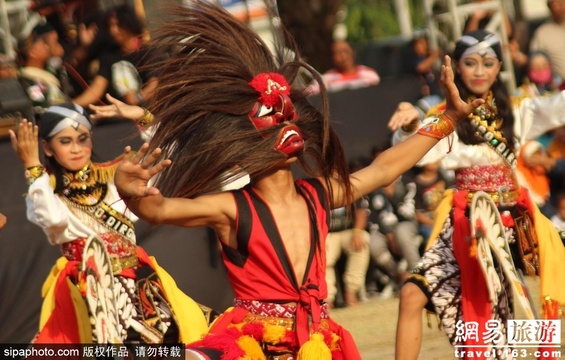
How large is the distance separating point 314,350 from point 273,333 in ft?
0.68

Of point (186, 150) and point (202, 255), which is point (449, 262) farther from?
point (202, 255)

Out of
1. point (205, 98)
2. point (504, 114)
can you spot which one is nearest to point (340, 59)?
point (504, 114)

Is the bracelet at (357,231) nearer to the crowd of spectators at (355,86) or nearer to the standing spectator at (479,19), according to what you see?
the crowd of spectators at (355,86)

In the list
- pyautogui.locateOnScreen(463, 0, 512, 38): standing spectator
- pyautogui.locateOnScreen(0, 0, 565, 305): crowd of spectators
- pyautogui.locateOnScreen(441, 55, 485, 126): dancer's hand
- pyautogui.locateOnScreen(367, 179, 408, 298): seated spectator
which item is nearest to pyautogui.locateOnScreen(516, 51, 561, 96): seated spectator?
pyautogui.locateOnScreen(0, 0, 565, 305): crowd of spectators

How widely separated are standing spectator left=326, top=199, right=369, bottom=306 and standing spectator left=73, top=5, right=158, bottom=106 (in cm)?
224

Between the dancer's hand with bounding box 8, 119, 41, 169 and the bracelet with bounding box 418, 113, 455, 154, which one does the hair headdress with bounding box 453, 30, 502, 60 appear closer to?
the bracelet with bounding box 418, 113, 455, 154

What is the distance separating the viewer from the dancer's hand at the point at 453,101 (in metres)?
5.12

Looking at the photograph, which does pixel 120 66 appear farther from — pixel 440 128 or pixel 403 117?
pixel 440 128

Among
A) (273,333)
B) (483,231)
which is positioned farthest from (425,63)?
(273,333)

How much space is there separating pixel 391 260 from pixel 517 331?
4.15 meters

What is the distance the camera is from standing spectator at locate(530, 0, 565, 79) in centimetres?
1145

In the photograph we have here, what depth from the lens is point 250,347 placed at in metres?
4.90

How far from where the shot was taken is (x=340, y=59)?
461 inches

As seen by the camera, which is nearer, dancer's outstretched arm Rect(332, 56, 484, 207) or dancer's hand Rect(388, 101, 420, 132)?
dancer's outstretched arm Rect(332, 56, 484, 207)
